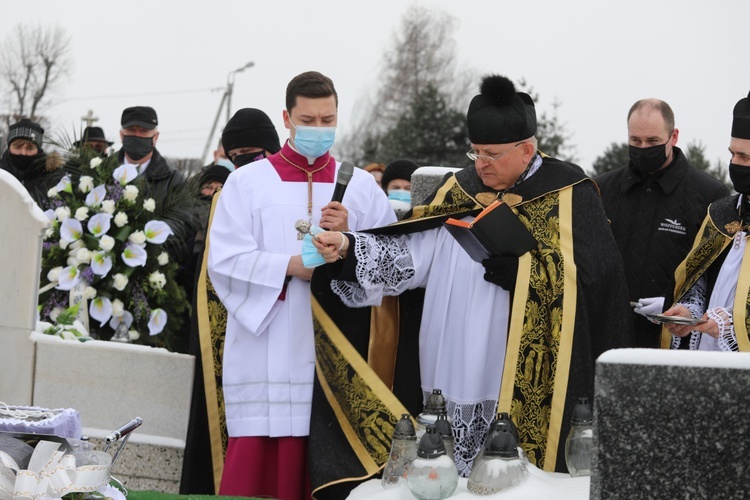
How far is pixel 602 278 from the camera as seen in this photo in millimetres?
5414

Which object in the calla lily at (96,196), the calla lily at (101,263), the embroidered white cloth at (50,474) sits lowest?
the embroidered white cloth at (50,474)

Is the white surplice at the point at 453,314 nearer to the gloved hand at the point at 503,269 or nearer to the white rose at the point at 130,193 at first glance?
the gloved hand at the point at 503,269

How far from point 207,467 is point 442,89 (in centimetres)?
3811

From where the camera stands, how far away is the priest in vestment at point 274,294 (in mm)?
5613

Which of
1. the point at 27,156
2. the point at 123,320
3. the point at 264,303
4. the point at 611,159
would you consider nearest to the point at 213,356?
the point at 264,303

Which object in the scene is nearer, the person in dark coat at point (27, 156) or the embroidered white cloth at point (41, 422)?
the embroidered white cloth at point (41, 422)

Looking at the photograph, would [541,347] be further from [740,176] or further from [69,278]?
[69,278]

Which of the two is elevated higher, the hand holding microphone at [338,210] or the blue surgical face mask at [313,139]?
the blue surgical face mask at [313,139]

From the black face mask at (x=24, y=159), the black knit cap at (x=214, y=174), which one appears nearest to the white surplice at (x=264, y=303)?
the black knit cap at (x=214, y=174)

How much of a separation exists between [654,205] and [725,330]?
53.6 inches

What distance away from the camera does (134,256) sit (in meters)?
7.32

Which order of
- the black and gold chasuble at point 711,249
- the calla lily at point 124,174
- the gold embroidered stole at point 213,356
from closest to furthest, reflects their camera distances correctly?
1. the black and gold chasuble at point 711,249
2. the gold embroidered stole at point 213,356
3. the calla lily at point 124,174

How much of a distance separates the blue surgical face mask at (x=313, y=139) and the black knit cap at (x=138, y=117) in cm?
330

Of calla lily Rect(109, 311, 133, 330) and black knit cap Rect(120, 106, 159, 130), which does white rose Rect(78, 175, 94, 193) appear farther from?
black knit cap Rect(120, 106, 159, 130)
